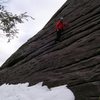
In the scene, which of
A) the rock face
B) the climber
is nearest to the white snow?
the rock face

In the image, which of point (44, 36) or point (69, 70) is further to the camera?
point (44, 36)

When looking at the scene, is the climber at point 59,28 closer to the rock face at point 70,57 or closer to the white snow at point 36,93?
the rock face at point 70,57

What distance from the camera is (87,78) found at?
278 inches

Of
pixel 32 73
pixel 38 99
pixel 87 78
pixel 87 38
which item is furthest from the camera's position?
pixel 32 73

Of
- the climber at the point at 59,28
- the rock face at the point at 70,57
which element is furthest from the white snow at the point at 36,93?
the climber at the point at 59,28

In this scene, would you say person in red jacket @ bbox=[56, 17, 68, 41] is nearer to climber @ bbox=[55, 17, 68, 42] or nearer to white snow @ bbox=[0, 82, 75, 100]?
climber @ bbox=[55, 17, 68, 42]

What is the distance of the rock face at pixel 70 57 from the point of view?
7148mm

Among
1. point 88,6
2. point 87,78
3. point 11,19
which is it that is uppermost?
point 11,19

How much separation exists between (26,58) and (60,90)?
533cm

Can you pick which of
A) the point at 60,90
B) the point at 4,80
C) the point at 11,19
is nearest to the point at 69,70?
the point at 60,90

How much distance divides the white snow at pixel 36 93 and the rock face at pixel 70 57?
0.70ft

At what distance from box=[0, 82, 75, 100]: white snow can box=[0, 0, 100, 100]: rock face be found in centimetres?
21

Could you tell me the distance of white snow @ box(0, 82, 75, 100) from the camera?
7168mm

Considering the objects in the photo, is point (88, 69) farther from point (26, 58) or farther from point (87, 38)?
point (26, 58)
